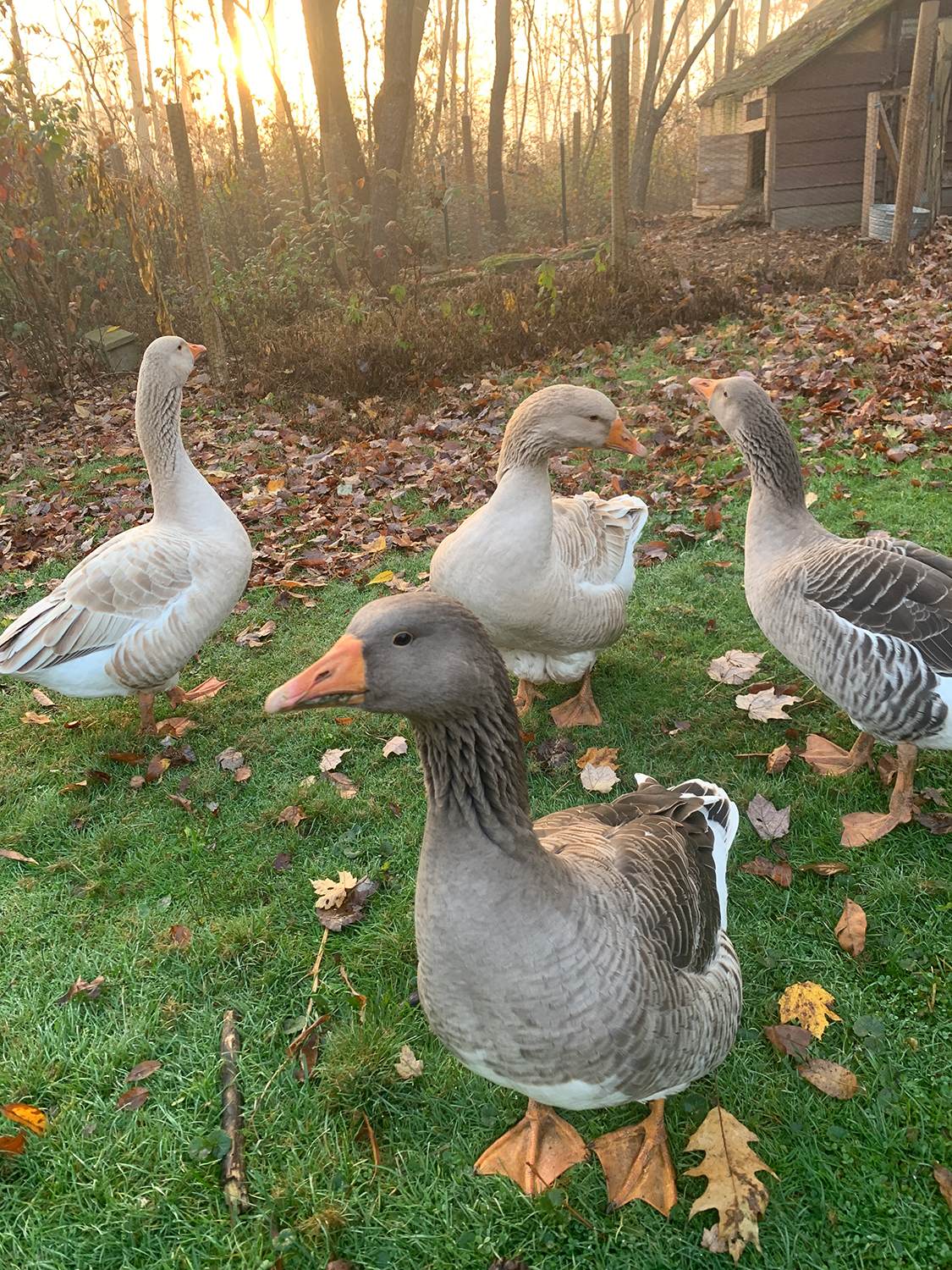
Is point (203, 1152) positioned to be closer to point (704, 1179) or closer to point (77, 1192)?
point (77, 1192)

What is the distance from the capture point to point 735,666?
4.28 metres

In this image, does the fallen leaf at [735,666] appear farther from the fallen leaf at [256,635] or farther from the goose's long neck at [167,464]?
the goose's long neck at [167,464]

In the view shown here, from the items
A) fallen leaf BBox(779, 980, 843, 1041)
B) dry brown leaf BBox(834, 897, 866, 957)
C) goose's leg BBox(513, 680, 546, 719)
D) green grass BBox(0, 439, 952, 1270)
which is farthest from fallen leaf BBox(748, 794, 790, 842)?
goose's leg BBox(513, 680, 546, 719)

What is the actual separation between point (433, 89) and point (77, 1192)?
30443 mm

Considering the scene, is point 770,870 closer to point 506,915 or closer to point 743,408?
point 506,915

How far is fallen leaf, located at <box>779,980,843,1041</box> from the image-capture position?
100.0 inches

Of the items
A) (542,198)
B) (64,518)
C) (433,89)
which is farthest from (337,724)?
(433,89)

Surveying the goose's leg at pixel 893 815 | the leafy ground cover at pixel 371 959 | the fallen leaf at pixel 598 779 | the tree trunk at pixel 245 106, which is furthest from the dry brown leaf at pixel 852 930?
the tree trunk at pixel 245 106

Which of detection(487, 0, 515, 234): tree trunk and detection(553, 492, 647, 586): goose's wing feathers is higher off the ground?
detection(487, 0, 515, 234): tree trunk

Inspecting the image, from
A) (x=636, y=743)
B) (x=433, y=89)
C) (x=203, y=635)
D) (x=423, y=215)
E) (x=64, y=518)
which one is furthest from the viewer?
(x=433, y=89)

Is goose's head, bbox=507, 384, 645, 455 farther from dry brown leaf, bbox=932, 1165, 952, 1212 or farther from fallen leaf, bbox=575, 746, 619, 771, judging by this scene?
dry brown leaf, bbox=932, 1165, 952, 1212

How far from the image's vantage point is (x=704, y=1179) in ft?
7.28

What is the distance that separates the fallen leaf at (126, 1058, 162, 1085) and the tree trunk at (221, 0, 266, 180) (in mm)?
16596

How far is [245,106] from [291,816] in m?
16.5
